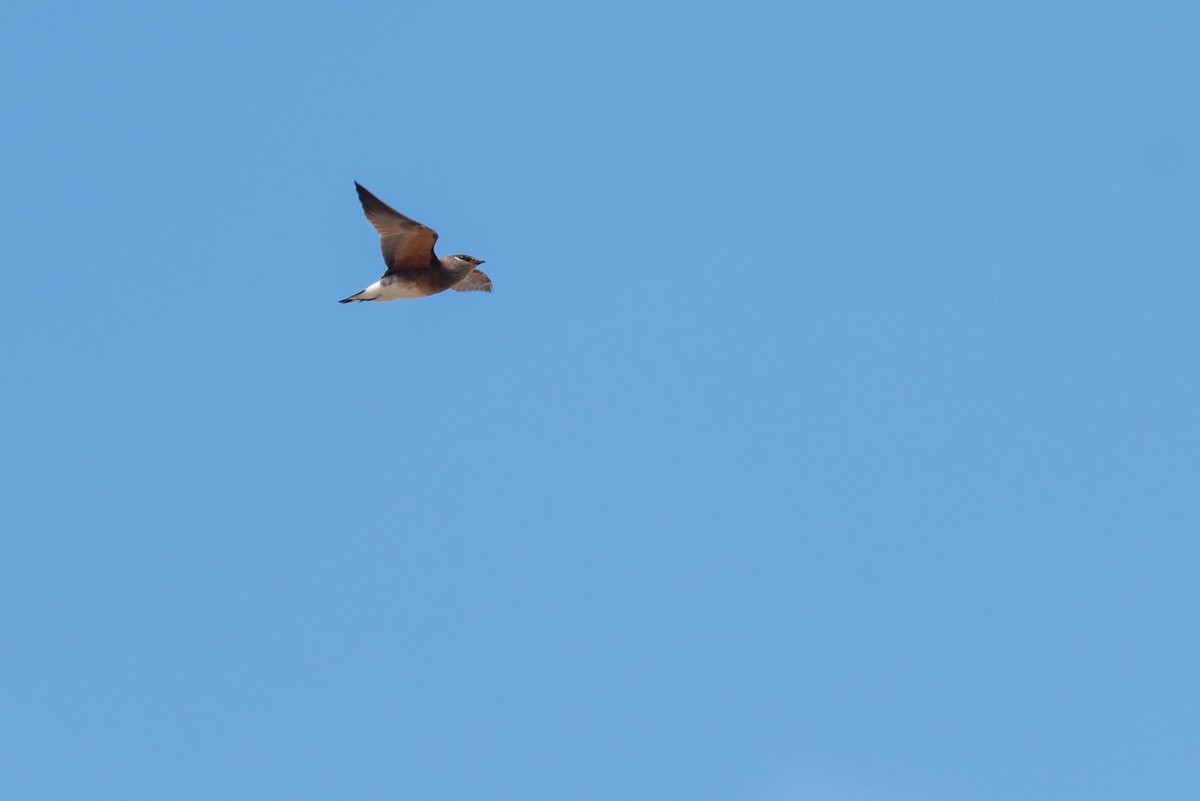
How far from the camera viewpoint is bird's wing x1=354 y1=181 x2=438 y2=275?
31.7m

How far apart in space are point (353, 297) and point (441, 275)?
6.67ft

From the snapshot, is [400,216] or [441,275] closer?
[400,216]

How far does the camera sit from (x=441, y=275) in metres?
34.2

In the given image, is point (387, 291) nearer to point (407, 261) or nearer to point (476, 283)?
point (407, 261)

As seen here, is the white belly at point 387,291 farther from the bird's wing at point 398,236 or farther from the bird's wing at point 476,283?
the bird's wing at point 476,283

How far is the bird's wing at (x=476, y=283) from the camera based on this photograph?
37.1 metres

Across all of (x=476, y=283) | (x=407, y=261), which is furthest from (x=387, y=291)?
(x=476, y=283)

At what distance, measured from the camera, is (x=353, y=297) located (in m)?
33.4

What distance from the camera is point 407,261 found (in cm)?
3334

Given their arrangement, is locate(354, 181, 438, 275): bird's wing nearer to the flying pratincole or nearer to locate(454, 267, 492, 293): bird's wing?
the flying pratincole

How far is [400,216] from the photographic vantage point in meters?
31.6

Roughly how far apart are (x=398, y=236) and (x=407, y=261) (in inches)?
46.2

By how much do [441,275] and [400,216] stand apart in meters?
2.78

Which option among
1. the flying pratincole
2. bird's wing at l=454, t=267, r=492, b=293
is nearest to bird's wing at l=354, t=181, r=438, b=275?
the flying pratincole
